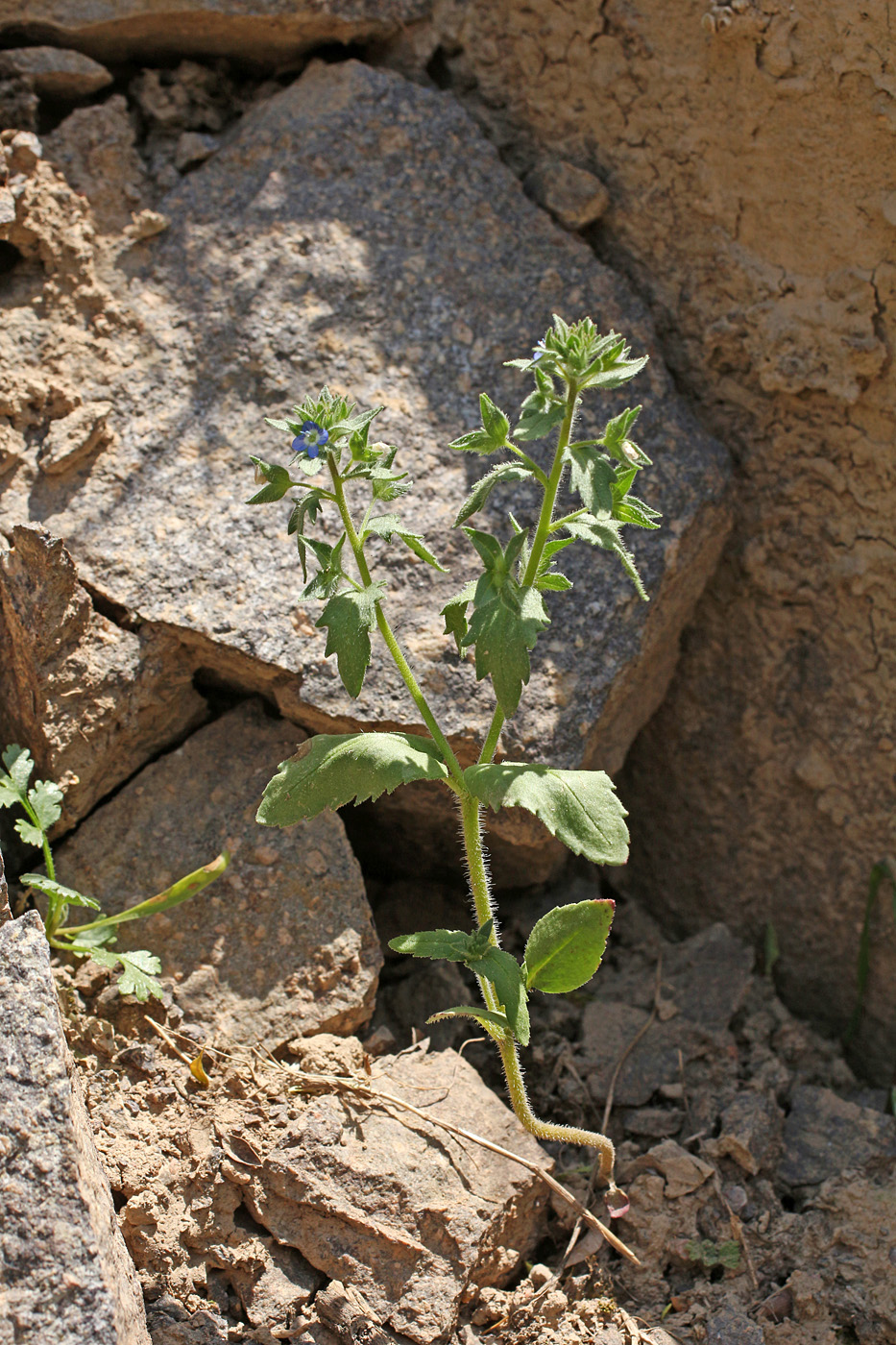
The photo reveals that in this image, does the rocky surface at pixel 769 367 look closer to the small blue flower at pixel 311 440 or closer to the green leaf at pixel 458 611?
the green leaf at pixel 458 611

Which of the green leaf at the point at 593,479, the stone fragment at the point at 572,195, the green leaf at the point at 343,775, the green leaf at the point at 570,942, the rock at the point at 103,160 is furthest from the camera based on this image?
the stone fragment at the point at 572,195

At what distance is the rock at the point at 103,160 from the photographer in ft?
11.0

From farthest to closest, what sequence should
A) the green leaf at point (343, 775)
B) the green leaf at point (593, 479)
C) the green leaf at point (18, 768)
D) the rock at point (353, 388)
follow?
the rock at point (353, 388) < the green leaf at point (18, 768) < the green leaf at point (343, 775) < the green leaf at point (593, 479)

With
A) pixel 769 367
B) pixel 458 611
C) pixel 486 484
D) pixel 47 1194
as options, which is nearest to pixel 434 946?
pixel 458 611

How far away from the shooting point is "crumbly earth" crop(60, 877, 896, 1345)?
7.88 ft

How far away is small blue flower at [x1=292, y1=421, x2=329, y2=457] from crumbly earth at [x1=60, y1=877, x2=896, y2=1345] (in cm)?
149

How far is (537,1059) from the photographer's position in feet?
10.1

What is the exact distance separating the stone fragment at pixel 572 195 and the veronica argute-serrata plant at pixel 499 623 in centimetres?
137

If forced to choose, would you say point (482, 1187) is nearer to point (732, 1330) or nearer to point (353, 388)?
point (732, 1330)

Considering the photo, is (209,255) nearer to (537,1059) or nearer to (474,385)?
(474,385)

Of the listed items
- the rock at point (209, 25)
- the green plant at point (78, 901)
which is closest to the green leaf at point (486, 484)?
the green plant at point (78, 901)

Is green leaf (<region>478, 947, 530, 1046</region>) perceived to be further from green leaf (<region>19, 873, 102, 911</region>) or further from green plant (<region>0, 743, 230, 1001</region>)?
green leaf (<region>19, 873, 102, 911</region>)

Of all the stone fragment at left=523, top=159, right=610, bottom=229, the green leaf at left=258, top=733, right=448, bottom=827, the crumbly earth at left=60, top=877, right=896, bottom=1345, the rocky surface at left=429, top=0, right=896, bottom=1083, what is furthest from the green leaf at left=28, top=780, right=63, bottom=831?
the stone fragment at left=523, top=159, right=610, bottom=229

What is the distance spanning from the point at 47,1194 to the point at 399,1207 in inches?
32.2
